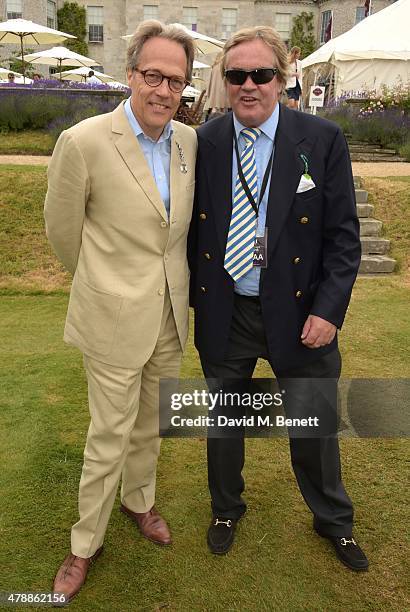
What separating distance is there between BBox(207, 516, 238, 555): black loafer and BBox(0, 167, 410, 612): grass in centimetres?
4

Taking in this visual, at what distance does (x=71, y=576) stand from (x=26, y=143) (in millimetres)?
11779

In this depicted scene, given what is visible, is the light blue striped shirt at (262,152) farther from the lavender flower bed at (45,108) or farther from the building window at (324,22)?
the building window at (324,22)

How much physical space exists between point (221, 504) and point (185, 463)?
2.26 feet

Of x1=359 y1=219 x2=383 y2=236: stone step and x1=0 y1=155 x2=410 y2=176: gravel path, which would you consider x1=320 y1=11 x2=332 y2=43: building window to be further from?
x1=359 y1=219 x2=383 y2=236: stone step

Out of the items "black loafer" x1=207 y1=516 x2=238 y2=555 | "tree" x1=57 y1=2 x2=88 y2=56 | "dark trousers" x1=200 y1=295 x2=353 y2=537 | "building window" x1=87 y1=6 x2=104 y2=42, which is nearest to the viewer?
"dark trousers" x1=200 y1=295 x2=353 y2=537

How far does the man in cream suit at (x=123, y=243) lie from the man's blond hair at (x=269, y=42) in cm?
19

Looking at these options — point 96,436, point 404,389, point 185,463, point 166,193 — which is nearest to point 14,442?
point 185,463

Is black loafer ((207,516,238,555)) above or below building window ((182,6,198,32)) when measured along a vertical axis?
below

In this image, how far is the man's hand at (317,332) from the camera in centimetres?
261

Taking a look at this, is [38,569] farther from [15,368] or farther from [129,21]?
[129,21]

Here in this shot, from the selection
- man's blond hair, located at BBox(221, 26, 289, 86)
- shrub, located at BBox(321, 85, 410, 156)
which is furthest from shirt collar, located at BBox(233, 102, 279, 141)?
shrub, located at BBox(321, 85, 410, 156)

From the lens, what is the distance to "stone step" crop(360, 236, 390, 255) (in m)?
7.84

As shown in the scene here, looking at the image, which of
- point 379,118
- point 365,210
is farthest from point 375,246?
point 379,118

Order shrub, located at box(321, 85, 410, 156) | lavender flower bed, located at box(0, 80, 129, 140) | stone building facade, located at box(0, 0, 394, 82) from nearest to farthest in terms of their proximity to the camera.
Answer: lavender flower bed, located at box(0, 80, 129, 140) → shrub, located at box(321, 85, 410, 156) → stone building facade, located at box(0, 0, 394, 82)
